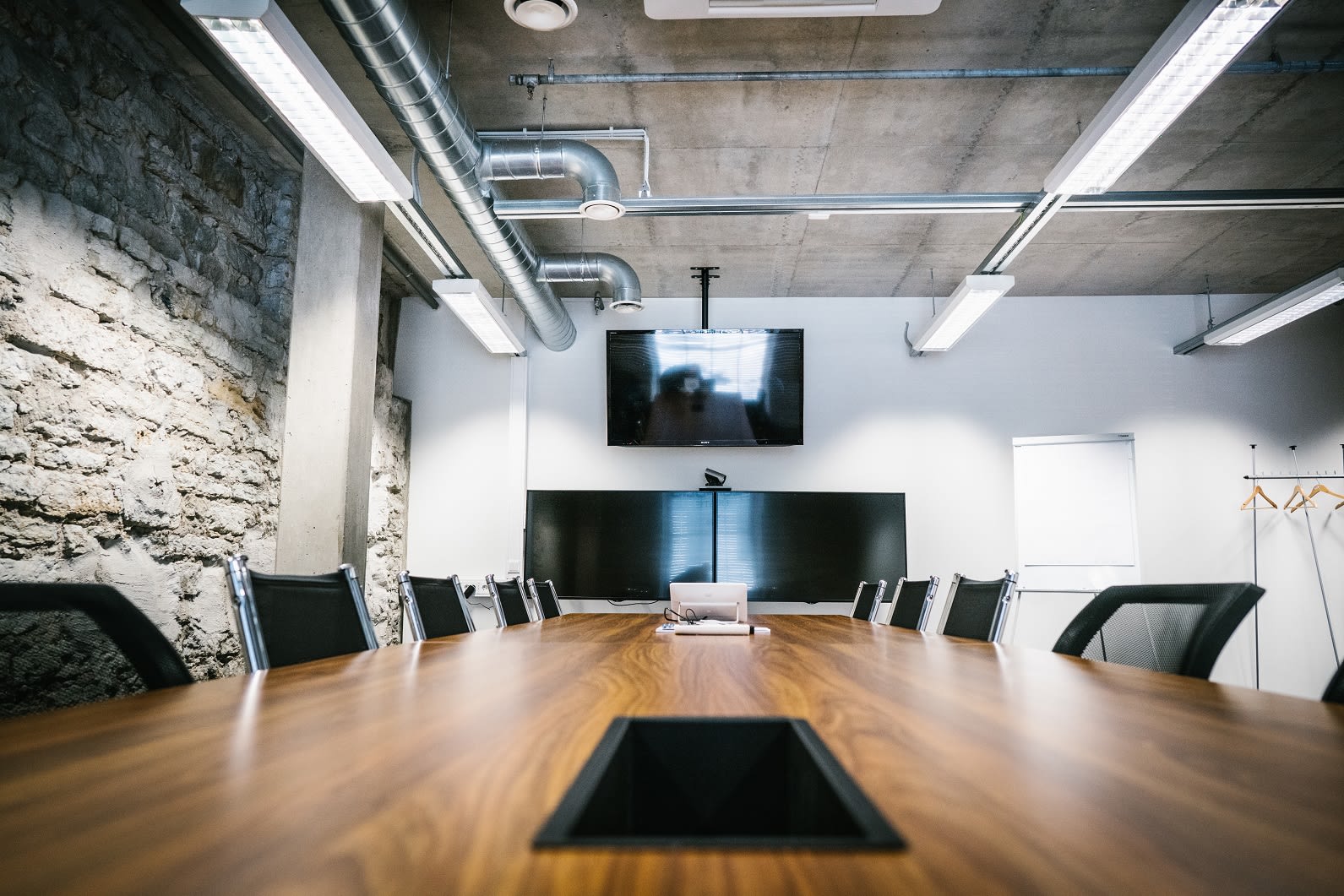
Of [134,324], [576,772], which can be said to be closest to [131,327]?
[134,324]

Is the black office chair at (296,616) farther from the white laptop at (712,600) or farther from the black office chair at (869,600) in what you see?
the black office chair at (869,600)

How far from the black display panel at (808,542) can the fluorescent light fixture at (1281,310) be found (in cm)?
276

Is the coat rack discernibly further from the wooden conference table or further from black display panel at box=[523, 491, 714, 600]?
the wooden conference table

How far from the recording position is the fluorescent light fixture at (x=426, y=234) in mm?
4383

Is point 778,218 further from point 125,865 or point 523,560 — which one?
point 125,865

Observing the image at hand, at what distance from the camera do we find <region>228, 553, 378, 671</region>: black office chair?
152 cm

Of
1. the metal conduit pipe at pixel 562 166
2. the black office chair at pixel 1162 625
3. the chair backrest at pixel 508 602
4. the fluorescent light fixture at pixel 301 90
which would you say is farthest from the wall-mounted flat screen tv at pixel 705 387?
the black office chair at pixel 1162 625

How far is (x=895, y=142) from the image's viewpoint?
4430mm

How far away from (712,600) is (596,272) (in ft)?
10.6

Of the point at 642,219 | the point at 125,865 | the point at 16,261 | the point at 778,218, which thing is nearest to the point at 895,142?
the point at 778,218

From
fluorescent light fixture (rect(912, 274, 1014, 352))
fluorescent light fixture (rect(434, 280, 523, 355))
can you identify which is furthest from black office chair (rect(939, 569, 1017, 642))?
fluorescent light fixture (rect(434, 280, 523, 355))

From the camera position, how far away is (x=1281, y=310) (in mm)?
5418

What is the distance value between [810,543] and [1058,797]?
577 centimetres

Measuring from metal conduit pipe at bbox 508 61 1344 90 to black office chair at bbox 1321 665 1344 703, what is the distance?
3.39 meters
